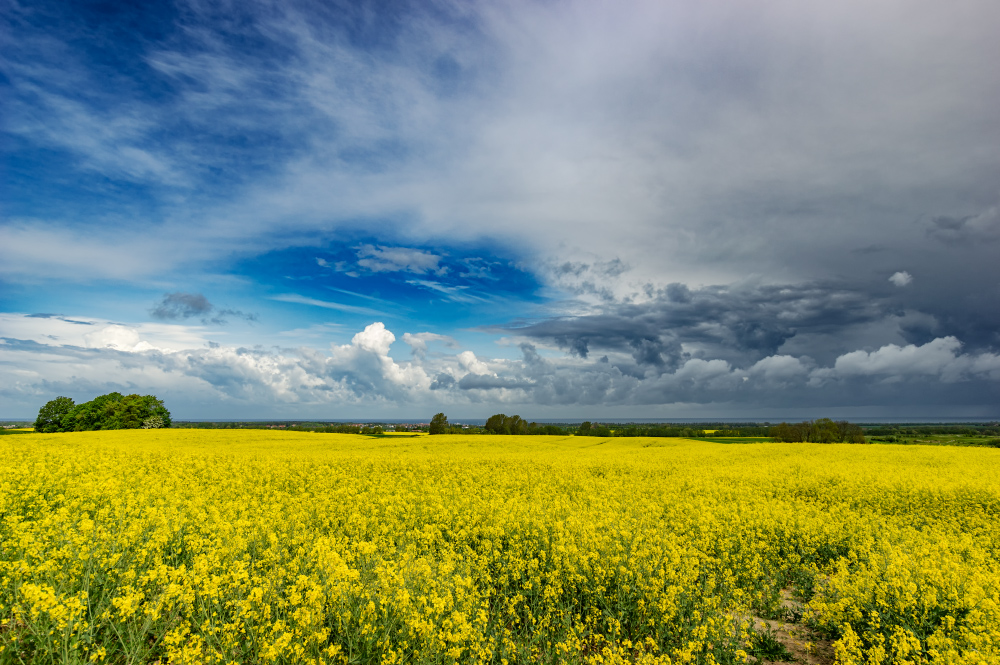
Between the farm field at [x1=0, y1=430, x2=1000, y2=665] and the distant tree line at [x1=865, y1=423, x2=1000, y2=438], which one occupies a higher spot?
the farm field at [x1=0, y1=430, x2=1000, y2=665]

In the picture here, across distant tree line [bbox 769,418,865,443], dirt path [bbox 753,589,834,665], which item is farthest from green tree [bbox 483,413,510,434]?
dirt path [bbox 753,589,834,665]

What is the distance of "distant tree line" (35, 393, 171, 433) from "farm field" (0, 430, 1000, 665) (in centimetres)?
6432

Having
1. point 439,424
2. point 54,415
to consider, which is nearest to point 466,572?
point 439,424

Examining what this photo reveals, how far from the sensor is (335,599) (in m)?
5.87

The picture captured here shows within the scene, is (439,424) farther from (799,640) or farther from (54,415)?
(799,640)

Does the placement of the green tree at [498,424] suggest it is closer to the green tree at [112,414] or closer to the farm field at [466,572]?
the green tree at [112,414]

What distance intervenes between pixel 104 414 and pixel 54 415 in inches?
480

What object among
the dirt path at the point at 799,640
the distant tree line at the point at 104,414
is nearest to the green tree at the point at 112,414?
the distant tree line at the point at 104,414

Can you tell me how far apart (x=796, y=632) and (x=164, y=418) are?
8782 centimetres

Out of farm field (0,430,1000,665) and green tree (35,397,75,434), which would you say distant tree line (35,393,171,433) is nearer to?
green tree (35,397,75,434)

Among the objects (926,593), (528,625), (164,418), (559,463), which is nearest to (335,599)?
(528,625)

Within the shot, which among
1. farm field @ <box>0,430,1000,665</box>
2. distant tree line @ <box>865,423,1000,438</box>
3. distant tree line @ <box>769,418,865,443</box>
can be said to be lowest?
distant tree line @ <box>865,423,1000,438</box>

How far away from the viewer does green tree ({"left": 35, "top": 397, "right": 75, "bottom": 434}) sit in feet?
222

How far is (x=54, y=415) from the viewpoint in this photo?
228 feet
